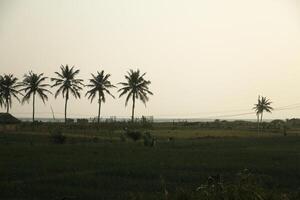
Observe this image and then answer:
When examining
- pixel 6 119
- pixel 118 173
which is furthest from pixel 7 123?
pixel 118 173

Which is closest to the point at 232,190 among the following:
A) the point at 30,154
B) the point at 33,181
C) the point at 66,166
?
the point at 33,181

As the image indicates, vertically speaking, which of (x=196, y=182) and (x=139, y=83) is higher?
(x=139, y=83)

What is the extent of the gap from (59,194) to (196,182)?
217 inches

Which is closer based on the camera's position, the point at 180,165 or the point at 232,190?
the point at 232,190

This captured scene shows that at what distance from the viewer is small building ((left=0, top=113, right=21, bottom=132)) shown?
219 feet

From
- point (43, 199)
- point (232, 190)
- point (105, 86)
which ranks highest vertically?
point (105, 86)

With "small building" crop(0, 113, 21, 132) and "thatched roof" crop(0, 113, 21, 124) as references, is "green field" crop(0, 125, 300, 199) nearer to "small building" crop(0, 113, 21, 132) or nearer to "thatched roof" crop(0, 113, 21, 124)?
"small building" crop(0, 113, 21, 132)

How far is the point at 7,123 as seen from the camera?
69.9 metres

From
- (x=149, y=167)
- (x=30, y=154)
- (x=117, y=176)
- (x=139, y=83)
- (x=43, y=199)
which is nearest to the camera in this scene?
(x=43, y=199)

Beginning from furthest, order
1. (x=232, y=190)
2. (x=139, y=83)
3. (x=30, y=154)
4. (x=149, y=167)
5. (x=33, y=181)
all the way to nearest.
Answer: (x=139, y=83) → (x=30, y=154) → (x=149, y=167) → (x=33, y=181) → (x=232, y=190)

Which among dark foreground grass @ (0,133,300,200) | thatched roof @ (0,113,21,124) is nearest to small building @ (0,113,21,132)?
thatched roof @ (0,113,21,124)

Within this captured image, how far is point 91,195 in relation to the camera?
51.9 feet

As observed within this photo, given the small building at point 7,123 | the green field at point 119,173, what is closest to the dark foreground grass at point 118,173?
the green field at point 119,173

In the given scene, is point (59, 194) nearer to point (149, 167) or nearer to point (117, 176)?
point (117, 176)
